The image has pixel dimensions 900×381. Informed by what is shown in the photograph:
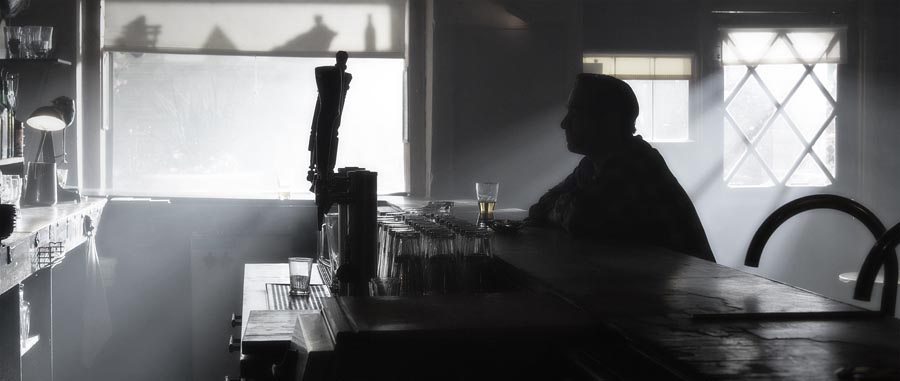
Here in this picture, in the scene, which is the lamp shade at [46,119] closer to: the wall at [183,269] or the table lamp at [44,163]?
the table lamp at [44,163]

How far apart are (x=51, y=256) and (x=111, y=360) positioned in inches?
66.9

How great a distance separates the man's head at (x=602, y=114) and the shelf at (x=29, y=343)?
2052 millimetres

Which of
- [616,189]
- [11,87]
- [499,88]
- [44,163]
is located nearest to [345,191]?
[616,189]

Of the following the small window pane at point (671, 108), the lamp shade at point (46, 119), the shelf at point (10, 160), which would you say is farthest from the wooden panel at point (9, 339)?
the small window pane at point (671, 108)

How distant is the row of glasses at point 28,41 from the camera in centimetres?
387

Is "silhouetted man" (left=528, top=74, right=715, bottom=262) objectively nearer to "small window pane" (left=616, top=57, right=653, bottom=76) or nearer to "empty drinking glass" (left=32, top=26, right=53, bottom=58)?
"small window pane" (left=616, top=57, right=653, bottom=76)

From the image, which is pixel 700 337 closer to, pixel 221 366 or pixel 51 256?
pixel 51 256

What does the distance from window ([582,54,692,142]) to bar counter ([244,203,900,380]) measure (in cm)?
345

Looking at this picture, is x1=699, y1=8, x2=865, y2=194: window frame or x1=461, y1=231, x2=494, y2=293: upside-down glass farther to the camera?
x1=699, y1=8, x2=865, y2=194: window frame

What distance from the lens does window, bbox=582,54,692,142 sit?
5.09 m

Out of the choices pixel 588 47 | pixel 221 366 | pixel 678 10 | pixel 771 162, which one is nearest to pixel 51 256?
pixel 221 366

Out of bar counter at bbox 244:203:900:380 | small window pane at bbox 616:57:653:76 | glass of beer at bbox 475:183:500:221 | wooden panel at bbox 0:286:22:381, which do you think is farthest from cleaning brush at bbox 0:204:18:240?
small window pane at bbox 616:57:653:76

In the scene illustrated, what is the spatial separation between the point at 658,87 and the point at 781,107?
0.75 meters

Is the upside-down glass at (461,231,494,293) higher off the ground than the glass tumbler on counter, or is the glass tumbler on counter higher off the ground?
the upside-down glass at (461,231,494,293)
